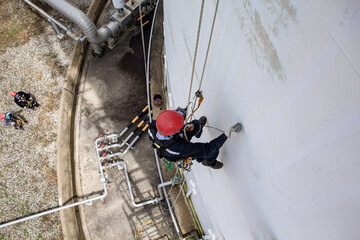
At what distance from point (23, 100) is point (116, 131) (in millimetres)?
3192

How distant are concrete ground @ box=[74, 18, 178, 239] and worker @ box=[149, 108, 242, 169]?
459 centimetres

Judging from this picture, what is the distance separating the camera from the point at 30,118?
8.53m

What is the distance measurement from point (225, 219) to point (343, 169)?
311cm

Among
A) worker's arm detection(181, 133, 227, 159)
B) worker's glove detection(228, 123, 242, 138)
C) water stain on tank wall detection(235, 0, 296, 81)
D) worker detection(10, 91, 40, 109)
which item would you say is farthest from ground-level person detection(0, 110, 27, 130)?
water stain on tank wall detection(235, 0, 296, 81)

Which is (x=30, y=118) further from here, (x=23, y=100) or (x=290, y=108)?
(x=290, y=108)

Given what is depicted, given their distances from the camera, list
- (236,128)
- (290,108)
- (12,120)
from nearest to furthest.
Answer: (290,108) → (236,128) → (12,120)

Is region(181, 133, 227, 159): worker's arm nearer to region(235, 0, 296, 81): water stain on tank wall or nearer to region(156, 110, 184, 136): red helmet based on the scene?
region(156, 110, 184, 136): red helmet

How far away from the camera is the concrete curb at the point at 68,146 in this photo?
25.2 feet

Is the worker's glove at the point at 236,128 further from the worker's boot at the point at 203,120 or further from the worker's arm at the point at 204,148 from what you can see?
the worker's boot at the point at 203,120

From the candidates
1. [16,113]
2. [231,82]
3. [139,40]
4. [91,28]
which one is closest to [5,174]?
[16,113]

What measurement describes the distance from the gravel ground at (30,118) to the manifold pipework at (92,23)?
121 cm

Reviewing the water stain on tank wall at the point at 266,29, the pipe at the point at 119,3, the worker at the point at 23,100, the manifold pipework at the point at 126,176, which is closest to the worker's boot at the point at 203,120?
the water stain on tank wall at the point at 266,29

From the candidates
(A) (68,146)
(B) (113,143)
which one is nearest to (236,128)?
(B) (113,143)

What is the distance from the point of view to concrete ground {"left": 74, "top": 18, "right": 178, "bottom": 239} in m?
7.84
